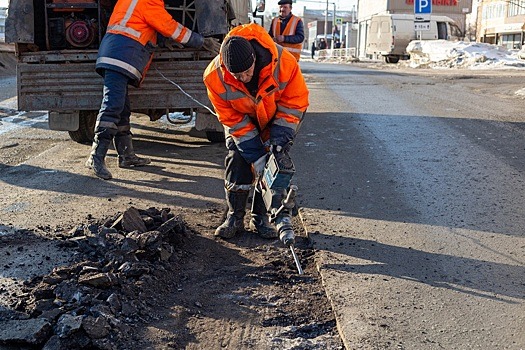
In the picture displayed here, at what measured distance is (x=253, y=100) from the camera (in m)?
4.30

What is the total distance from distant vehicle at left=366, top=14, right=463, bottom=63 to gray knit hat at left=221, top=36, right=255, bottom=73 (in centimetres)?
2965

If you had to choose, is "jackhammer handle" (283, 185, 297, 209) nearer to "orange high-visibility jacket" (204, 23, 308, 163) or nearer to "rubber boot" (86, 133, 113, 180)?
"orange high-visibility jacket" (204, 23, 308, 163)

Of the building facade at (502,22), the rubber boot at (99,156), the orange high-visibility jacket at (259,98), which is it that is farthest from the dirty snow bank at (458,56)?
the building facade at (502,22)

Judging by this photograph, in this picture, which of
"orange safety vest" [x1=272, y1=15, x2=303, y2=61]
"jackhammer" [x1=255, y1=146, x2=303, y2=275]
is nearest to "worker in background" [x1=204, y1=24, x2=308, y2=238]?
"jackhammer" [x1=255, y1=146, x2=303, y2=275]

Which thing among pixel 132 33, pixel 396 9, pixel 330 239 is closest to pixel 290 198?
pixel 330 239

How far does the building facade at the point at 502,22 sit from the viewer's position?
5262 centimetres

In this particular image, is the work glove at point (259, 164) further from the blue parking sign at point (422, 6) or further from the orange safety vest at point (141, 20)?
the blue parking sign at point (422, 6)

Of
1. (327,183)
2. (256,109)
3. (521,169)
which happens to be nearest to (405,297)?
(256,109)

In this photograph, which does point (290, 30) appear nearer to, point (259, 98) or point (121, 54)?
point (121, 54)

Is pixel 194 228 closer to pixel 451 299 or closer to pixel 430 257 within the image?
pixel 430 257

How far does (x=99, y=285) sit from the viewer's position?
11.5 ft

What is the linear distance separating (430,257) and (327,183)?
1942 mm

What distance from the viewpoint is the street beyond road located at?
327cm

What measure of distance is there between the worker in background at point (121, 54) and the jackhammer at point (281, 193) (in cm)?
251
